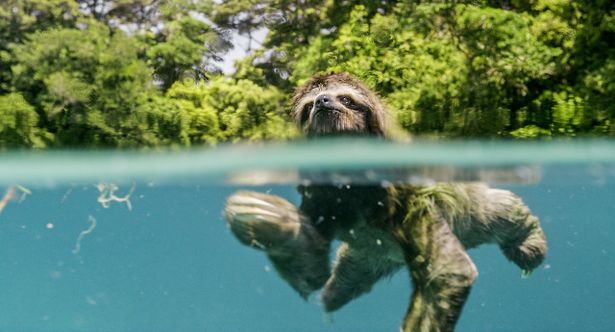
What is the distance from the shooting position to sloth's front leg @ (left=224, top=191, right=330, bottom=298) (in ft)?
17.3

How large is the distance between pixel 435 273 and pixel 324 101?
1507 mm

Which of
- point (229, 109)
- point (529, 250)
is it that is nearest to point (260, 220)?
point (529, 250)

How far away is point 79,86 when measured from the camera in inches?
485

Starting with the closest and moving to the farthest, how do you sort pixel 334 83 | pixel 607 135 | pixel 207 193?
pixel 334 83, pixel 207 193, pixel 607 135

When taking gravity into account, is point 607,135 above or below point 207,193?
above

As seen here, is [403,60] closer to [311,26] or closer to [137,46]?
[311,26]

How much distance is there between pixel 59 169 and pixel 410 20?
6207 mm

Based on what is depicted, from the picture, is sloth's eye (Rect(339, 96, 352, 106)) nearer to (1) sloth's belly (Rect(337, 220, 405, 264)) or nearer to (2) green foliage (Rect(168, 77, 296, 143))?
(1) sloth's belly (Rect(337, 220, 405, 264))

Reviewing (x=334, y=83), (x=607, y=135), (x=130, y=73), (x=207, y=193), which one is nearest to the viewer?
(x=334, y=83)

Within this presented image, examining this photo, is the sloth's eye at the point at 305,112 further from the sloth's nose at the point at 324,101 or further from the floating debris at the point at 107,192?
the floating debris at the point at 107,192

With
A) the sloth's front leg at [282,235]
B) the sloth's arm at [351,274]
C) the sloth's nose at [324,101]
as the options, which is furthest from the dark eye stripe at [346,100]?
the sloth's arm at [351,274]

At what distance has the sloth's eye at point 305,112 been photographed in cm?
589

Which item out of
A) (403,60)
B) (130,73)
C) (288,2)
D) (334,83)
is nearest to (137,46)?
(130,73)

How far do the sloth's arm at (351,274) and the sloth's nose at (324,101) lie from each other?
1285 mm
